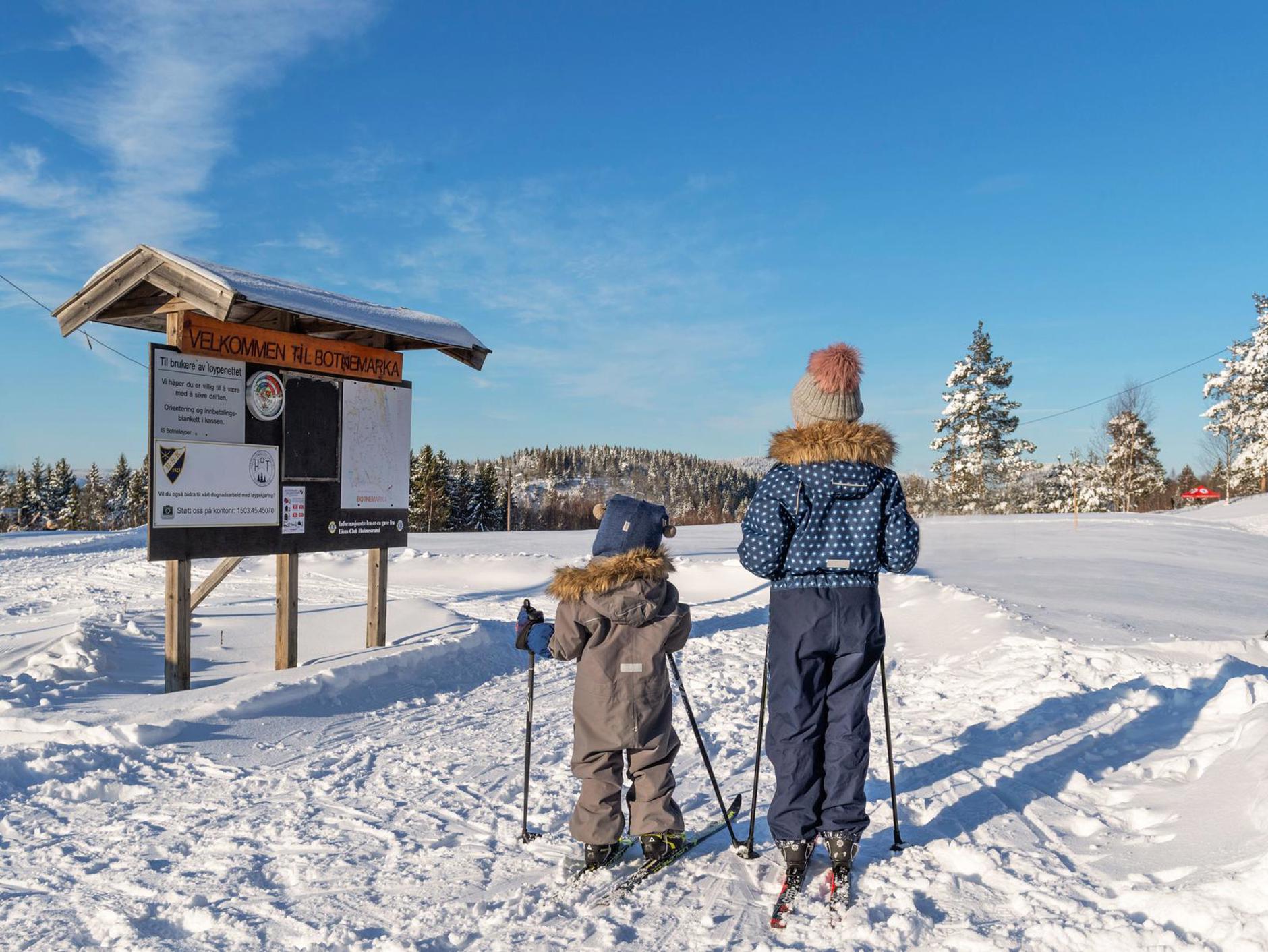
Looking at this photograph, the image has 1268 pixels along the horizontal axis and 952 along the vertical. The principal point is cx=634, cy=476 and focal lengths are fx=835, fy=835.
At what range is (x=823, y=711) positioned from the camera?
11.7ft

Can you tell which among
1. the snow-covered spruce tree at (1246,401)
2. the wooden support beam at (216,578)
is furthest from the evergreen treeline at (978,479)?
the wooden support beam at (216,578)

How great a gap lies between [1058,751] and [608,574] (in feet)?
11.6

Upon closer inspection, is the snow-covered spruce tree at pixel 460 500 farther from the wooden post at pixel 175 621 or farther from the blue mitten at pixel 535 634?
the blue mitten at pixel 535 634

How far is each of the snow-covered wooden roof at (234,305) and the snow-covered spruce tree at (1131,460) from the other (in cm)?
5474

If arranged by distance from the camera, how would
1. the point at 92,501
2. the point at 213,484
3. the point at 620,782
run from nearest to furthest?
1. the point at 620,782
2. the point at 213,484
3. the point at 92,501

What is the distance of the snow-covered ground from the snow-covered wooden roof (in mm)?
2992

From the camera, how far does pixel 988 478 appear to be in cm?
4872

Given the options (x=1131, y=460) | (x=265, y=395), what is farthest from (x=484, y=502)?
(x=265, y=395)

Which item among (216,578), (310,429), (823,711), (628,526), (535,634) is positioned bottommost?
(823,711)

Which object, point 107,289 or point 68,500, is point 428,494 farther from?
point 107,289

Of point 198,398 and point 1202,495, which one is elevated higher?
point 198,398

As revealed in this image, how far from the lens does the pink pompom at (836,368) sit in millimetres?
3734

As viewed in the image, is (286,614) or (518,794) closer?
(518,794)

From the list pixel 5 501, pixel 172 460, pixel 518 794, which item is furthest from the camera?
pixel 5 501
